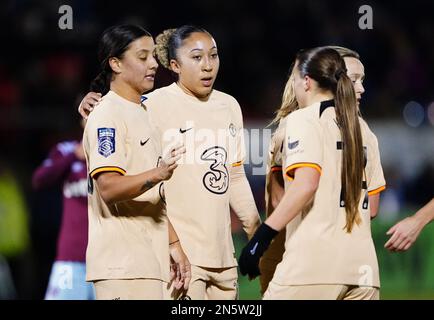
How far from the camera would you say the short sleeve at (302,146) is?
4.70m

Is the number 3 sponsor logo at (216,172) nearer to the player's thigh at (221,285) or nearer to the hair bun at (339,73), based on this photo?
the player's thigh at (221,285)

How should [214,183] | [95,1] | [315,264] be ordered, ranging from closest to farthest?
[315,264], [214,183], [95,1]

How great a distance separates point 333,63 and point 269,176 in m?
0.98

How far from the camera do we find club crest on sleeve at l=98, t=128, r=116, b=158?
190 inches

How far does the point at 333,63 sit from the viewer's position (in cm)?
497

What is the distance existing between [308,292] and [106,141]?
1.23 metres

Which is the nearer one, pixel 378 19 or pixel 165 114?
pixel 165 114

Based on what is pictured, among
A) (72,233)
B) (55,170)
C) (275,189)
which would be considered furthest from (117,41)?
(72,233)

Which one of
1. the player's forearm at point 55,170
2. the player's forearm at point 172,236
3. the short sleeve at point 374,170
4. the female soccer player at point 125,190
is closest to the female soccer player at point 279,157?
the short sleeve at point 374,170

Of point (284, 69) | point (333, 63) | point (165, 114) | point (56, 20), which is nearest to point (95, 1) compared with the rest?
point (56, 20)

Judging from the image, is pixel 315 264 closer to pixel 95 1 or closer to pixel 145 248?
pixel 145 248

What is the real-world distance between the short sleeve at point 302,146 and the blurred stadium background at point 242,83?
141 inches

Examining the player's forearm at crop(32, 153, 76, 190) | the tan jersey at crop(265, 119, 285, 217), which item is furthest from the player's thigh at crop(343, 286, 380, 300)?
the player's forearm at crop(32, 153, 76, 190)

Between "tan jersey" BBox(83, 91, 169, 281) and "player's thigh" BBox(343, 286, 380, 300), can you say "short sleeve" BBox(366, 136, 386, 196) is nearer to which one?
"player's thigh" BBox(343, 286, 380, 300)
